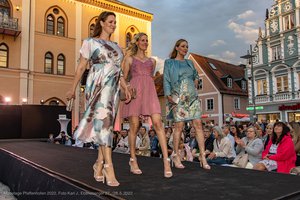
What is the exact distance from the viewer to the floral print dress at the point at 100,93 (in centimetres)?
287

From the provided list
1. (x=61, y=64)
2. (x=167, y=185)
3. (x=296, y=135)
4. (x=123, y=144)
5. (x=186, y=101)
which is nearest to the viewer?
(x=167, y=185)

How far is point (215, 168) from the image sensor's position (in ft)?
12.5

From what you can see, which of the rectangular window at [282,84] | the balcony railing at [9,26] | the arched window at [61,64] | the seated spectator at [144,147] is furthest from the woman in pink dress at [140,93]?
the rectangular window at [282,84]

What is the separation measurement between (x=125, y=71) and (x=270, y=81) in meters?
25.8

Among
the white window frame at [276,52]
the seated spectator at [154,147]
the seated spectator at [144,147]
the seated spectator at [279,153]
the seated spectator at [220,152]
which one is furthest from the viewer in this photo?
the white window frame at [276,52]

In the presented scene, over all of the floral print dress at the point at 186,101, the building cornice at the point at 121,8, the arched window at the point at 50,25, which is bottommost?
the floral print dress at the point at 186,101

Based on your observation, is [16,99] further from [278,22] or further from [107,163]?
[278,22]

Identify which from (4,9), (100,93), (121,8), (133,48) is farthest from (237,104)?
(100,93)

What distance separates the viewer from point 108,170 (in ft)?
8.98

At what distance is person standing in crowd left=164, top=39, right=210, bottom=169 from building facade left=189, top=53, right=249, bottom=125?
84.3 feet

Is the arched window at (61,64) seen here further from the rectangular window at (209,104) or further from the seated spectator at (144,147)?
the seated spectator at (144,147)

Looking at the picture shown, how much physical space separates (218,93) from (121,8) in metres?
13.2

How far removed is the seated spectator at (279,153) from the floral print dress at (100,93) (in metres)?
3.21

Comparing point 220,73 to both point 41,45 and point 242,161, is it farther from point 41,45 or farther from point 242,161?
point 242,161
